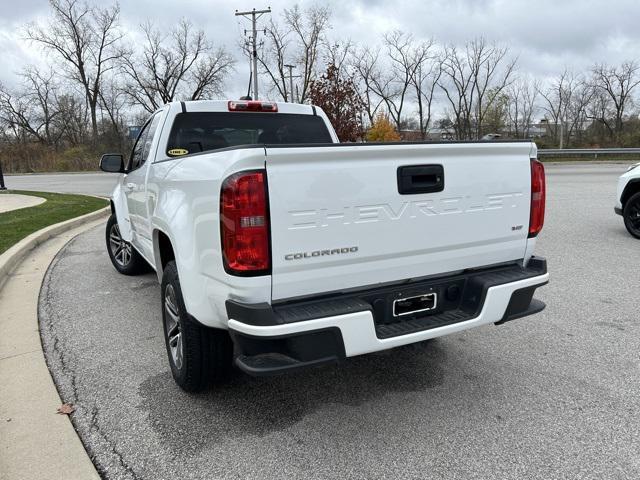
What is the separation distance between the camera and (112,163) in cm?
487

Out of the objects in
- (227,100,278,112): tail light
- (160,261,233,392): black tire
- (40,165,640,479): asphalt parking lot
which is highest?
(227,100,278,112): tail light

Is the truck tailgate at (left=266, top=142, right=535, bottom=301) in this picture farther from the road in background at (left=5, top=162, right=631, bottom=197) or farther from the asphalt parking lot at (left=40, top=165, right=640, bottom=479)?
the road in background at (left=5, top=162, right=631, bottom=197)

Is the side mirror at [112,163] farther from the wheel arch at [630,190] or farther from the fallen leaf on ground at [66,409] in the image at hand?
the wheel arch at [630,190]

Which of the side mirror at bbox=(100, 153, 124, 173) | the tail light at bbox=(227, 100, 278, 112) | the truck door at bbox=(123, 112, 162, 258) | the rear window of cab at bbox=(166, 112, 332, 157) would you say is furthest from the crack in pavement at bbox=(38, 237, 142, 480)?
the tail light at bbox=(227, 100, 278, 112)

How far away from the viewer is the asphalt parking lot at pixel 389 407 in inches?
93.2

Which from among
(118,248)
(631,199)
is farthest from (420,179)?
(631,199)

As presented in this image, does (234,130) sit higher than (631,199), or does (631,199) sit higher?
(234,130)

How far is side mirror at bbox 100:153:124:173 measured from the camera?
486cm

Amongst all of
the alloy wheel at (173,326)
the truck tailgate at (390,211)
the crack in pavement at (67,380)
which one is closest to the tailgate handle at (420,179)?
the truck tailgate at (390,211)

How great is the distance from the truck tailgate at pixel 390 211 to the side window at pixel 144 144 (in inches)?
97.8

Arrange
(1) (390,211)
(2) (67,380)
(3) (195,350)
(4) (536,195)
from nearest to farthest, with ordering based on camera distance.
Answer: (1) (390,211), (3) (195,350), (4) (536,195), (2) (67,380)

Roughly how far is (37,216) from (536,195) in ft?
33.6

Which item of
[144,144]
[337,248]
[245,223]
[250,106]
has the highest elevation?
[250,106]

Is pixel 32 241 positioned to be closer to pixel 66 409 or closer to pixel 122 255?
pixel 122 255
